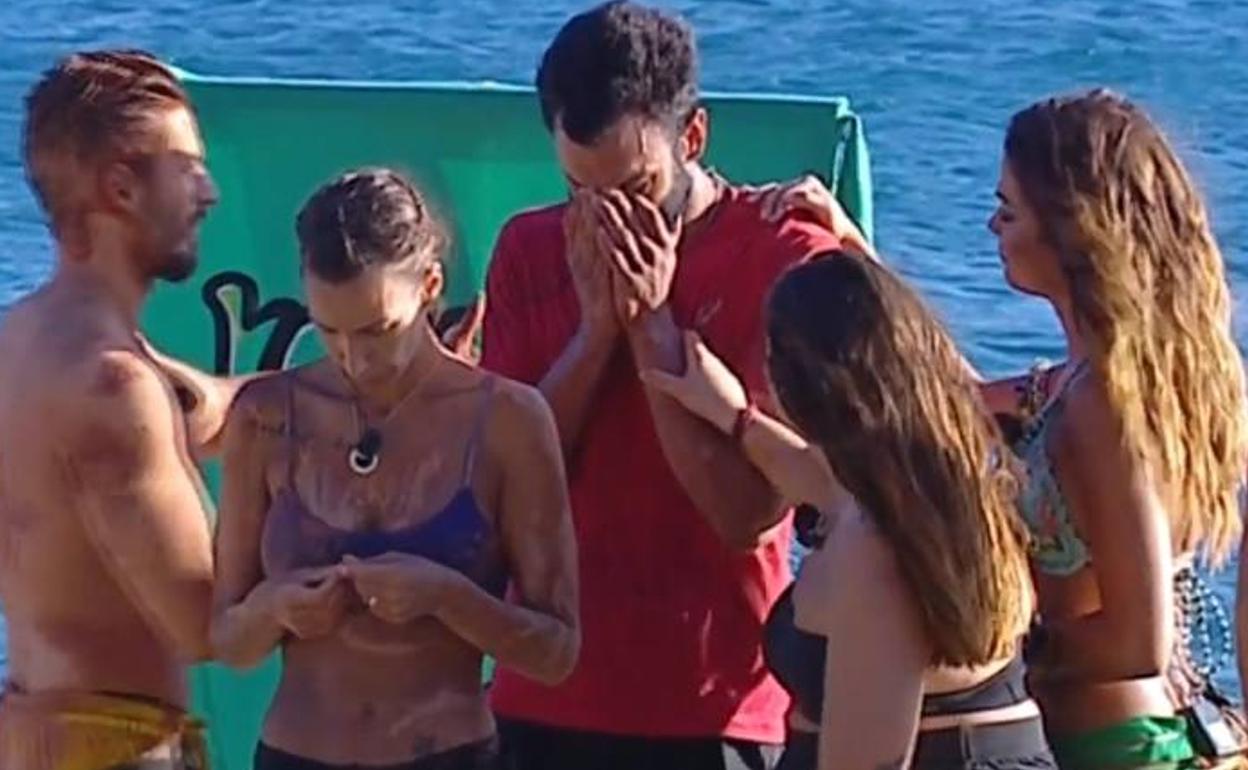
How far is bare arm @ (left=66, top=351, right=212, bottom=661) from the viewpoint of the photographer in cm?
359

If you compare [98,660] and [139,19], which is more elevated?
[98,660]

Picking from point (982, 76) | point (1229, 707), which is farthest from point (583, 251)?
point (982, 76)

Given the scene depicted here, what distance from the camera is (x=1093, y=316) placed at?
349cm

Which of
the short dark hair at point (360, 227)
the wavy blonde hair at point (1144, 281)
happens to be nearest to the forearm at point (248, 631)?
the short dark hair at point (360, 227)

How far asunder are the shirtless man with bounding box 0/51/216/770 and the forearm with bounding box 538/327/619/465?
0.44 metres

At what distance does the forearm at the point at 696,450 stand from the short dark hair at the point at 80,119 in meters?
0.64

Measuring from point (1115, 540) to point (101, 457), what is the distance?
1161 mm

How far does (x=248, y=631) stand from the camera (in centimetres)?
352

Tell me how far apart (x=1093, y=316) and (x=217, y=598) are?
1050 millimetres

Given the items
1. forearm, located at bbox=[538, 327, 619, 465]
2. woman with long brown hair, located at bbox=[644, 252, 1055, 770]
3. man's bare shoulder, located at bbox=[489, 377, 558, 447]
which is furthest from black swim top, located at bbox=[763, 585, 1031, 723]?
forearm, located at bbox=[538, 327, 619, 465]

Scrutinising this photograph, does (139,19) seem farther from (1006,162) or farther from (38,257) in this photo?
(1006,162)

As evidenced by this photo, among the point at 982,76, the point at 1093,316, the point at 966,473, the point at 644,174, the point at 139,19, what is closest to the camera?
the point at 966,473

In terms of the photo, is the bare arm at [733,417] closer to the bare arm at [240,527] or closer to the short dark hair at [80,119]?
the bare arm at [240,527]

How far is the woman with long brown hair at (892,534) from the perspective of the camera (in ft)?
10.5
